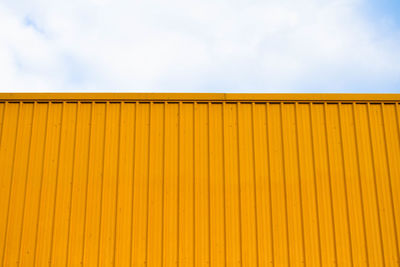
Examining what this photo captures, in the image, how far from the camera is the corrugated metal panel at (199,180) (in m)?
3.84

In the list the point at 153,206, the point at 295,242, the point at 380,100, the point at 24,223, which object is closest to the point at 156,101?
the point at 153,206

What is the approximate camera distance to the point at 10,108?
4.24 metres

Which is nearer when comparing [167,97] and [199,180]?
[199,180]

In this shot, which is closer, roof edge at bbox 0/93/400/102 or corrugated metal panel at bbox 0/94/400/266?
corrugated metal panel at bbox 0/94/400/266

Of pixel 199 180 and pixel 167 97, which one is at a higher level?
pixel 167 97

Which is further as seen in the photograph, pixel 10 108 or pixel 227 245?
pixel 10 108

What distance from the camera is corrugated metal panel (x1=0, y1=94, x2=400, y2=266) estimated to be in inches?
151

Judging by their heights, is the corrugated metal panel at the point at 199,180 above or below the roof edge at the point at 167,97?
below

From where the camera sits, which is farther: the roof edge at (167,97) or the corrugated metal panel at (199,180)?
the roof edge at (167,97)

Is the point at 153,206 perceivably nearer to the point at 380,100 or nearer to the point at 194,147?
the point at 194,147

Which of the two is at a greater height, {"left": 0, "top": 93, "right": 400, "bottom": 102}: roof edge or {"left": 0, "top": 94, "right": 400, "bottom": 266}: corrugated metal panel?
{"left": 0, "top": 93, "right": 400, "bottom": 102}: roof edge

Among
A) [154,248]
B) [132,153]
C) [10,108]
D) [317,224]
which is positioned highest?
[10,108]

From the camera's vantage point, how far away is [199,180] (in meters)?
3.98

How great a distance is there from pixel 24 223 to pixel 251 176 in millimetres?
2841
